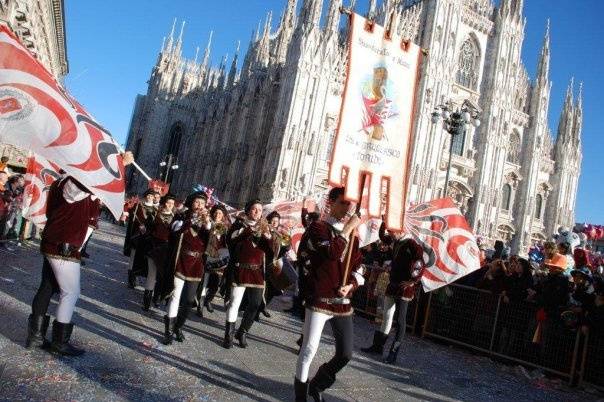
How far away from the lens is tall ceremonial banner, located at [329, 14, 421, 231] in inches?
163

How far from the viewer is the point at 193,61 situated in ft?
186

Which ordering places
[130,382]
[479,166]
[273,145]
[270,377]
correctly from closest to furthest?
1. [130,382]
2. [270,377]
3. [273,145]
4. [479,166]

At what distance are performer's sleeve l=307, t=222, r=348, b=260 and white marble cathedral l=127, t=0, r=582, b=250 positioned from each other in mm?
25007

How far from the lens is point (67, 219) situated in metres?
4.29

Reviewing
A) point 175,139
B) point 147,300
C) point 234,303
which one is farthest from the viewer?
point 175,139

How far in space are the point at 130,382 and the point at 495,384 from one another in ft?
16.2

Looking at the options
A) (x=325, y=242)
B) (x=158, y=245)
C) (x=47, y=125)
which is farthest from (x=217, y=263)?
(x=325, y=242)

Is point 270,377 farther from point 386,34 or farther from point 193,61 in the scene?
point 193,61

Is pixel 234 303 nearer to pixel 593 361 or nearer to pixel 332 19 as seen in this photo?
pixel 593 361

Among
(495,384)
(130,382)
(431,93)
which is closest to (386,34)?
(130,382)

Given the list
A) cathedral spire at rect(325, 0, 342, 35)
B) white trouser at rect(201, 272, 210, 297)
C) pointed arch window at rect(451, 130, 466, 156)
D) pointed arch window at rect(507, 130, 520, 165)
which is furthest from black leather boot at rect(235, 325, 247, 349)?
pointed arch window at rect(507, 130, 520, 165)

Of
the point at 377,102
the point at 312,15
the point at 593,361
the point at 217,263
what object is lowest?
the point at 593,361

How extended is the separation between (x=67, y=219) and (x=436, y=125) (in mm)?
31834

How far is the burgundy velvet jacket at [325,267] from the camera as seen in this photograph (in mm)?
3656
